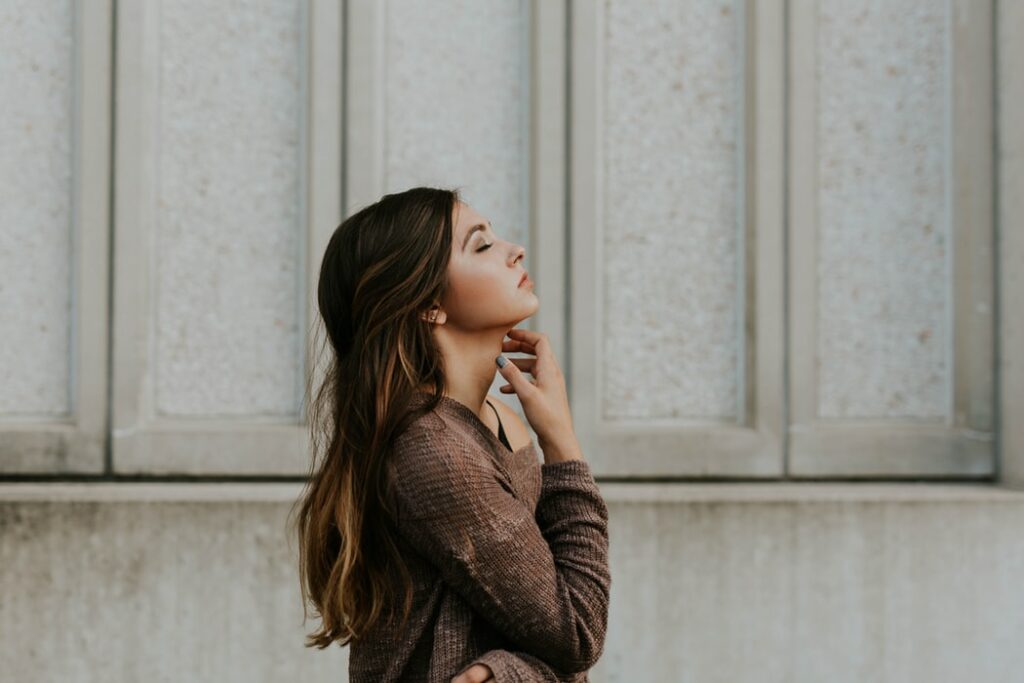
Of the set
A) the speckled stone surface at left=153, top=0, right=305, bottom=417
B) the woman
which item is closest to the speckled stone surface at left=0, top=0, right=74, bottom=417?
the speckled stone surface at left=153, top=0, right=305, bottom=417

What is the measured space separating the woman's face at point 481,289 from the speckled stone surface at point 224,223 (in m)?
2.23

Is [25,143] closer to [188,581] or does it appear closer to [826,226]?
[188,581]

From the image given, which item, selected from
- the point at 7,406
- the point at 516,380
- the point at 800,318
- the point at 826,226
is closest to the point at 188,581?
the point at 7,406

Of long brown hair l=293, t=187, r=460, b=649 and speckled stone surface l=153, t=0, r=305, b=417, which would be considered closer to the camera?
long brown hair l=293, t=187, r=460, b=649

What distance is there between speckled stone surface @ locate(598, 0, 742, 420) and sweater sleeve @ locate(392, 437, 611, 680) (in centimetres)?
230

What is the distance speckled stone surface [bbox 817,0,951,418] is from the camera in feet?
14.0

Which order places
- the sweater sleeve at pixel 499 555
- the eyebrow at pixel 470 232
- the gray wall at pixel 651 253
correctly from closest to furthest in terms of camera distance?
the sweater sleeve at pixel 499 555 < the eyebrow at pixel 470 232 < the gray wall at pixel 651 253

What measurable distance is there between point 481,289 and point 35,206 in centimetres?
290

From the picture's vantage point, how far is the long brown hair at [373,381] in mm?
1967

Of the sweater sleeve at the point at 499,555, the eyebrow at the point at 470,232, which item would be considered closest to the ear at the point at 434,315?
the eyebrow at the point at 470,232

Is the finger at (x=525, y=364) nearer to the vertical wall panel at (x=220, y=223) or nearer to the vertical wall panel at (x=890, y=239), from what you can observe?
the vertical wall panel at (x=220, y=223)

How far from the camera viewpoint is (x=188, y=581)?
3863mm

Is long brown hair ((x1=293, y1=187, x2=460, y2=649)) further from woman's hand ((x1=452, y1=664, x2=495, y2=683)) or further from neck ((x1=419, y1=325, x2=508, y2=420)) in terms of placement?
woman's hand ((x1=452, y1=664, x2=495, y2=683))

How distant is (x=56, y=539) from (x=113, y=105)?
5.73ft
